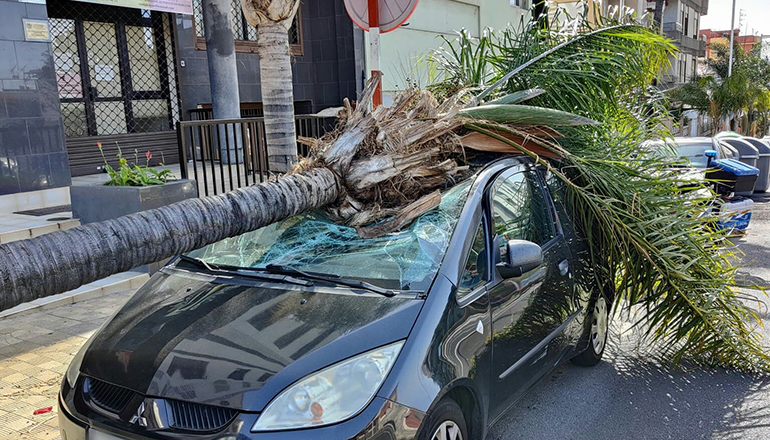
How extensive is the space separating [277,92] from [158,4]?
6.04 metres

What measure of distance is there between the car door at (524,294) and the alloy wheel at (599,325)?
631 millimetres

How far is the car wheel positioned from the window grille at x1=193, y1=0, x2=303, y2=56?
8678 mm

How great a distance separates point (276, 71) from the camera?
5.79 m

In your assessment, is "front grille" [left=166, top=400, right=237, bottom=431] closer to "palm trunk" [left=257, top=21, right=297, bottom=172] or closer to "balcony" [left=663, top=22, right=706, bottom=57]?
"palm trunk" [left=257, top=21, right=297, bottom=172]

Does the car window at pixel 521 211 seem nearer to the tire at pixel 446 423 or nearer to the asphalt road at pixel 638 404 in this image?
the tire at pixel 446 423

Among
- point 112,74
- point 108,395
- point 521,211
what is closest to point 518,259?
point 521,211

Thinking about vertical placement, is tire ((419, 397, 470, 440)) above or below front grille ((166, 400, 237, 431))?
below

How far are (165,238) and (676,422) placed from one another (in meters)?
3.29

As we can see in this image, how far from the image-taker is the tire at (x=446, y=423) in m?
2.73

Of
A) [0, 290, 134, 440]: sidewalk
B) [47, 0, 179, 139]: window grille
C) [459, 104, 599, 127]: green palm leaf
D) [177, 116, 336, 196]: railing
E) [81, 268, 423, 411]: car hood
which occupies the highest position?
[47, 0, 179, 139]: window grille

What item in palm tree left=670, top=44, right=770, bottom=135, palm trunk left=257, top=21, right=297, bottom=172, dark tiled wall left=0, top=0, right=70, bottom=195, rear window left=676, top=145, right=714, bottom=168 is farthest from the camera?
palm tree left=670, top=44, right=770, bottom=135

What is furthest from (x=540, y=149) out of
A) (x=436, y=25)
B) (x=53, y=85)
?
(x=436, y=25)

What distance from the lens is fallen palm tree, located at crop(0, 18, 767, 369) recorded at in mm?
3406

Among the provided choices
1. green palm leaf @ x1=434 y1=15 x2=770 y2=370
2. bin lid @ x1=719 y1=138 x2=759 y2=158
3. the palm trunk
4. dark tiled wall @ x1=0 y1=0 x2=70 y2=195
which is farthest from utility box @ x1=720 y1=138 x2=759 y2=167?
dark tiled wall @ x1=0 y1=0 x2=70 y2=195
